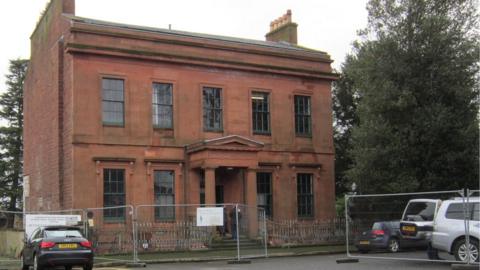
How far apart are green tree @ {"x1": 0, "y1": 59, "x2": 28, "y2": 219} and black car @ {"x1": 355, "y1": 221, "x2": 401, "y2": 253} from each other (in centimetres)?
3401

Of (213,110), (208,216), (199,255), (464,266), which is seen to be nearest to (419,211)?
(464,266)

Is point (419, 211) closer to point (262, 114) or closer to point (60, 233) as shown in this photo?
point (60, 233)

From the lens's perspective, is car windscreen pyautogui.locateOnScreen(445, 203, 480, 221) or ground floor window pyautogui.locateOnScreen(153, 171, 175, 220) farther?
ground floor window pyautogui.locateOnScreen(153, 171, 175, 220)

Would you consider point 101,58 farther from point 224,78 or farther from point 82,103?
point 224,78

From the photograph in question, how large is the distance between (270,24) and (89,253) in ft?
86.9

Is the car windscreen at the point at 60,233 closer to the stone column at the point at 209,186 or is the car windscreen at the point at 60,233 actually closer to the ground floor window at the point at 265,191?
the stone column at the point at 209,186

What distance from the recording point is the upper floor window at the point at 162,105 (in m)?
29.2

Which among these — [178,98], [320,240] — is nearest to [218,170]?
[178,98]

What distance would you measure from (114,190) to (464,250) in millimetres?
16105

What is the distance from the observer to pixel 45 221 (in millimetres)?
22906

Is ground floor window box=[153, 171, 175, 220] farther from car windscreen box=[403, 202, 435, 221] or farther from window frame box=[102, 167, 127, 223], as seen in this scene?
car windscreen box=[403, 202, 435, 221]

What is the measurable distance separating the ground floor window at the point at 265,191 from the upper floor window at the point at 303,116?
122 inches

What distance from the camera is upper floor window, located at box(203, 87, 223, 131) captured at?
99.9 feet

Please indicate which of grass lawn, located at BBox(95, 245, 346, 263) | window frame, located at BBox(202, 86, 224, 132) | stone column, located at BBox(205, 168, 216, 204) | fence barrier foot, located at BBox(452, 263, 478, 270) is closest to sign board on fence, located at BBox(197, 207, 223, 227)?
grass lawn, located at BBox(95, 245, 346, 263)
